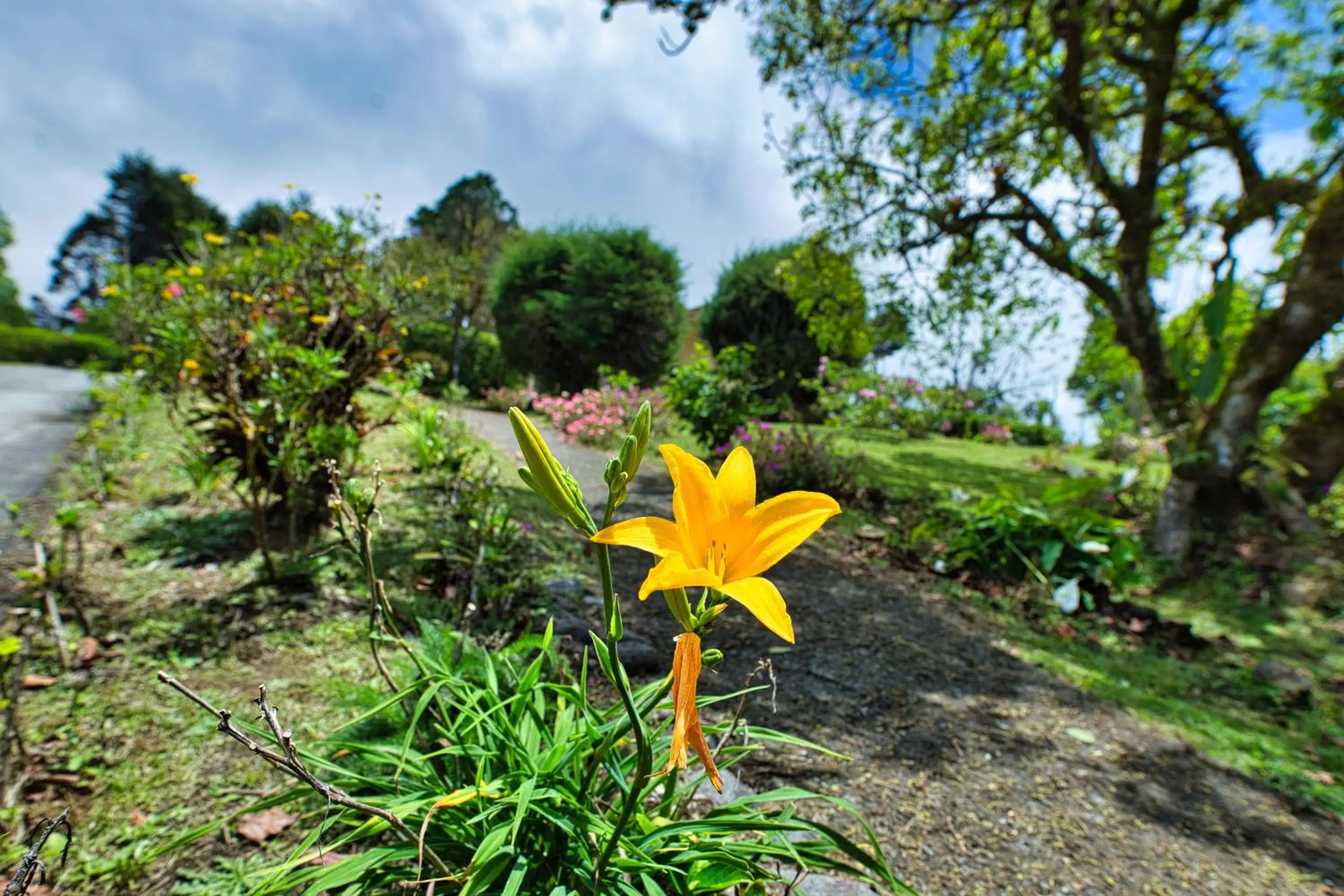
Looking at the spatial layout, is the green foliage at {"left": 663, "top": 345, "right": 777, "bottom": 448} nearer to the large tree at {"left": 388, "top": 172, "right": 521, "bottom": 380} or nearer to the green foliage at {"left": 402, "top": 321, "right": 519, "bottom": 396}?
the large tree at {"left": 388, "top": 172, "right": 521, "bottom": 380}

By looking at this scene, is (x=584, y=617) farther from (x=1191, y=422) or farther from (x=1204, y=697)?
(x=1191, y=422)

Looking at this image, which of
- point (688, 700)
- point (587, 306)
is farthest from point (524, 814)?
point (587, 306)

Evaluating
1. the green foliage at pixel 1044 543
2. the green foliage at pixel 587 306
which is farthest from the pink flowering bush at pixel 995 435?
the green foliage at pixel 1044 543

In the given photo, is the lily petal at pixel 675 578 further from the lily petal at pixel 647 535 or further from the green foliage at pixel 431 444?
the green foliage at pixel 431 444

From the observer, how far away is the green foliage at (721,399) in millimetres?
6562

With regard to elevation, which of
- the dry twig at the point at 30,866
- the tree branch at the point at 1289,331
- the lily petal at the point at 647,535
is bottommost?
the dry twig at the point at 30,866

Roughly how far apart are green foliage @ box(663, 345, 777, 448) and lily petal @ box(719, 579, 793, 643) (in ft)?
18.7

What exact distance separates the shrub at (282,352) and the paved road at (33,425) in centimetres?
137

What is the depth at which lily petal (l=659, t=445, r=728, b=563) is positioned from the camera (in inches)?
31.7

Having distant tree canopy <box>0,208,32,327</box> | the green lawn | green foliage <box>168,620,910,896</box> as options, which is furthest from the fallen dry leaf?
distant tree canopy <box>0,208,32,327</box>

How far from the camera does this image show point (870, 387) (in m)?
9.32

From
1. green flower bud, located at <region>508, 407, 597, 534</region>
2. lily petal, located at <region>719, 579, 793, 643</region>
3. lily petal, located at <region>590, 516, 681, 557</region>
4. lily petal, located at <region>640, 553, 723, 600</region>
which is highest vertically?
green flower bud, located at <region>508, 407, 597, 534</region>

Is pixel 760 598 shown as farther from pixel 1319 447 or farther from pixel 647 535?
pixel 1319 447

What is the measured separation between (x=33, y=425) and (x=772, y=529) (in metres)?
8.73
